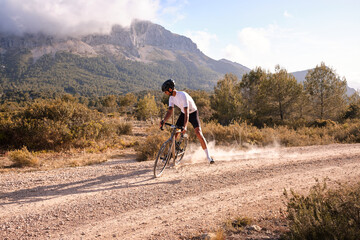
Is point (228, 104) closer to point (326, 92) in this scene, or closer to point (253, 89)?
point (253, 89)

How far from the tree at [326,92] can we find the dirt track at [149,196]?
21.4m

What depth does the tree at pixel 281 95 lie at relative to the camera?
2395 centimetres

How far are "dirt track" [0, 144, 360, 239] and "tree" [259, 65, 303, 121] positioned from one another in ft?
60.7

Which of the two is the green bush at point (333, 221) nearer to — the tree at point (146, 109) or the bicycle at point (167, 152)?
the bicycle at point (167, 152)

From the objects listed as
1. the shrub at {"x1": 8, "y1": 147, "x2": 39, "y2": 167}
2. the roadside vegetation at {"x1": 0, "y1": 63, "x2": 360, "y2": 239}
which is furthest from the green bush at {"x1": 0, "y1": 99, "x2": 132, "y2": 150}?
the shrub at {"x1": 8, "y1": 147, "x2": 39, "y2": 167}

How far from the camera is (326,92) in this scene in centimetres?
2480

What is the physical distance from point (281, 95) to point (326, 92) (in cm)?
583

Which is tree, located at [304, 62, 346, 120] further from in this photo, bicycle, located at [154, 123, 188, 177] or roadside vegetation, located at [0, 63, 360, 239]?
bicycle, located at [154, 123, 188, 177]

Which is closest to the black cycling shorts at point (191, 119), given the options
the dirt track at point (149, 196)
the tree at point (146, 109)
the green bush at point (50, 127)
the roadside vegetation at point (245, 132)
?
the dirt track at point (149, 196)

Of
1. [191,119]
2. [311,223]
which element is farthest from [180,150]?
[311,223]

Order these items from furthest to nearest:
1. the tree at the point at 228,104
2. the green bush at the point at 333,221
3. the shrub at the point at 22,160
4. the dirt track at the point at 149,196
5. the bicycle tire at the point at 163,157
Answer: the tree at the point at 228,104, the shrub at the point at 22,160, the bicycle tire at the point at 163,157, the dirt track at the point at 149,196, the green bush at the point at 333,221

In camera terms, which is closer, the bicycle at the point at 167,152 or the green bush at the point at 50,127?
the bicycle at the point at 167,152

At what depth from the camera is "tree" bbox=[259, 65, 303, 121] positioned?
2395 cm

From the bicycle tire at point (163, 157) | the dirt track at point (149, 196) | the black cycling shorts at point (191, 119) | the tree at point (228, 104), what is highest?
the tree at point (228, 104)
